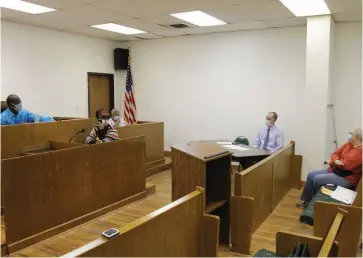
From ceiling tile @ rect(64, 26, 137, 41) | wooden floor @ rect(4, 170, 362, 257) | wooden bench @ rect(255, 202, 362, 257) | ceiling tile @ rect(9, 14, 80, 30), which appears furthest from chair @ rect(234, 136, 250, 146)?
ceiling tile @ rect(9, 14, 80, 30)

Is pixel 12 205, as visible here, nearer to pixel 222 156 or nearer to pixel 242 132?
pixel 222 156

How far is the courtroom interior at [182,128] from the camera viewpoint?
2.93 metres

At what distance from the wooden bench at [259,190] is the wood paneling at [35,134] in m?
2.75

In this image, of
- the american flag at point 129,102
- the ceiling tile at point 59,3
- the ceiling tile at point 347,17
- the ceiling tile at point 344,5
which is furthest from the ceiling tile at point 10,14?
the ceiling tile at point 347,17

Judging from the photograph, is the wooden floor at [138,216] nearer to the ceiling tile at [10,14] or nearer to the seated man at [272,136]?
the seated man at [272,136]

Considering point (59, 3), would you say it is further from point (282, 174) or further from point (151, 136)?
point (282, 174)

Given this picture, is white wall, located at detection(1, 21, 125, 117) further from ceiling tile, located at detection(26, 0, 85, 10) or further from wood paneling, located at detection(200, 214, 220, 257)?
wood paneling, located at detection(200, 214, 220, 257)

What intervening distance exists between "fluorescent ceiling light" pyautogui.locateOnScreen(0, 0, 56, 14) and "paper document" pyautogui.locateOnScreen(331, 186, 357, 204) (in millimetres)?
4462

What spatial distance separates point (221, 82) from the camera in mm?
6754

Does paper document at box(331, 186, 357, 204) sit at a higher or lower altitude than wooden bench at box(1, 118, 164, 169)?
lower

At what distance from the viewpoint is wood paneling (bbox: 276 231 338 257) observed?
227cm

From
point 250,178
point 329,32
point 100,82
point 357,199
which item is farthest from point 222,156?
point 100,82

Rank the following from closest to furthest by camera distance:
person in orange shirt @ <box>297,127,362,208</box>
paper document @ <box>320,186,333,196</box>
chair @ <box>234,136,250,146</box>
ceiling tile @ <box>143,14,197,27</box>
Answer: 1. paper document @ <box>320,186,333,196</box>
2. person in orange shirt @ <box>297,127,362,208</box>
3. ceiling tile @ <box>143,14,197,27</box>
4. chair @ <box>234,136,250,146</box>

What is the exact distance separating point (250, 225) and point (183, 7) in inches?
123
